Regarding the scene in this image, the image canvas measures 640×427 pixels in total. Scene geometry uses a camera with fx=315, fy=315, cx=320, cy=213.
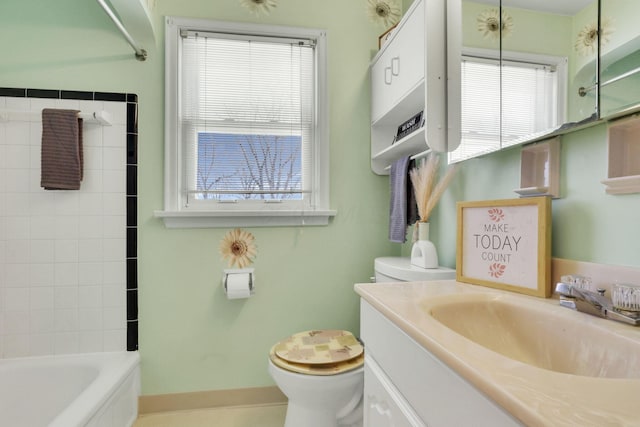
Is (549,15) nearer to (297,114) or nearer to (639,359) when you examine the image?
(639,359)

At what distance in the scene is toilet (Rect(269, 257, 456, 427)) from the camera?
3.84 feet

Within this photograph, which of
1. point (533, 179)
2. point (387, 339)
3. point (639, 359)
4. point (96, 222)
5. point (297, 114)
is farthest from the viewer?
point (297, 114)

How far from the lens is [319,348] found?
4.31 ft

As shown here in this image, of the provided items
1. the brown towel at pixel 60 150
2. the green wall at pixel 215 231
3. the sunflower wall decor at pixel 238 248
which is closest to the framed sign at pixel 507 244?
the green wall at pixel 215 231

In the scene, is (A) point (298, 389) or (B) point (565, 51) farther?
(A) point (298, 389)

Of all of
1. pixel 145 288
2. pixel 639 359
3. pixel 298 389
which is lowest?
pixel 298 389

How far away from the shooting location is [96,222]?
5.22ft

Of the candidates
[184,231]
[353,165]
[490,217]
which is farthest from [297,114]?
[490,217]

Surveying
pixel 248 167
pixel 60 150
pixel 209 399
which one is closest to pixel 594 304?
pixel 248 167

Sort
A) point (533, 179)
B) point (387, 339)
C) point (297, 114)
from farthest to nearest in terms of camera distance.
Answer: point (297, 114) → point (533, 179) → point (387, 339)

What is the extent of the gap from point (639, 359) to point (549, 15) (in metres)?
0.85

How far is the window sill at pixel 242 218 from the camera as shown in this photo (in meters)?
1.60

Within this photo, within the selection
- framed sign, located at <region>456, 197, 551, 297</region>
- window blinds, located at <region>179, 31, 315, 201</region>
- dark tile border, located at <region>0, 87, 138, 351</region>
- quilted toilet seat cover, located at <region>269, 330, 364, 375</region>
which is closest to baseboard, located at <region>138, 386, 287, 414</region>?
dark tile border, located at <region>0, 87, 138, 351</region>

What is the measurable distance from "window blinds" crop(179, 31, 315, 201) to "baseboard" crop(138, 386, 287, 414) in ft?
3.38
